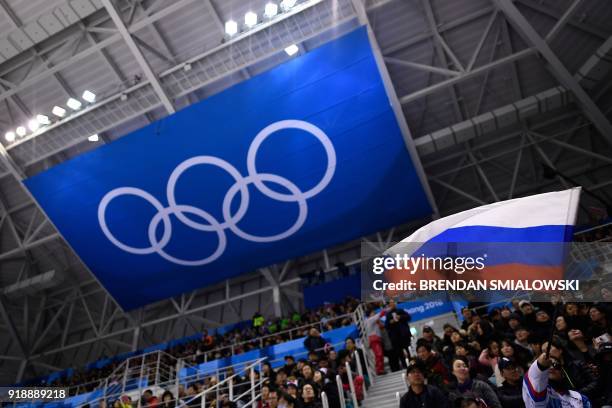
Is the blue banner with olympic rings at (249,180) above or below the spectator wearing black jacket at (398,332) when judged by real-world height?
above

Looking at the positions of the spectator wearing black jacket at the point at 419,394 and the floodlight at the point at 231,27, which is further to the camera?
the floodlight at the point at 231,27

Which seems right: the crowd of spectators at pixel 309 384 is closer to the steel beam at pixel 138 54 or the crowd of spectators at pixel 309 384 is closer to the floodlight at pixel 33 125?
the steel beam at pixel 138 54

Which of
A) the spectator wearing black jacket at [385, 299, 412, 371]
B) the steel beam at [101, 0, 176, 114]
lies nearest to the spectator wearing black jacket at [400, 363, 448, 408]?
the spectator wearing black jacket at [385, 299, 412, 371]

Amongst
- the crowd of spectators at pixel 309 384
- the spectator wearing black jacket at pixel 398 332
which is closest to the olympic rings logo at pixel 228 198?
the crowd of spectators at pixel 309 384

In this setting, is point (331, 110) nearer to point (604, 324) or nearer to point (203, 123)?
point (203, 123)

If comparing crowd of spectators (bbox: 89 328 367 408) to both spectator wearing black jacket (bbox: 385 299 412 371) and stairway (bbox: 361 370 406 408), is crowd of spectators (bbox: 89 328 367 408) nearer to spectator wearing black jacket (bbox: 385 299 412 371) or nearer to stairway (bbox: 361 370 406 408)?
stairway (bbox: 361 370 406 408)

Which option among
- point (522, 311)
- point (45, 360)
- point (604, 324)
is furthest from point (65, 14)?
point (45, 360)

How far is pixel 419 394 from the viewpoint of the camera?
5.00 metres

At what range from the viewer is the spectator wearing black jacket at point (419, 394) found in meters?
4.88

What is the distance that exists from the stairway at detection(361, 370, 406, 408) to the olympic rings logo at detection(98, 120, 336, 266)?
28.3 feet

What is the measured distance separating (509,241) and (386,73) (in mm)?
11651

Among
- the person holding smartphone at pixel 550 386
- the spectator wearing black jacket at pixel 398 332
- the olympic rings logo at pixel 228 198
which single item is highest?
the olympic rings logo at pixel 228 198

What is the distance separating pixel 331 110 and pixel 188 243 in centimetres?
799

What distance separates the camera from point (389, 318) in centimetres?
919
